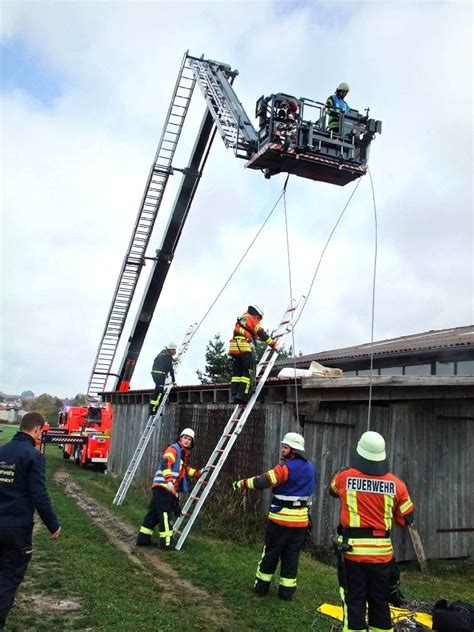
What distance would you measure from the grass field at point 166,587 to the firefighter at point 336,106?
278 inches

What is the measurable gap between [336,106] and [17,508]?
7920 millimetres

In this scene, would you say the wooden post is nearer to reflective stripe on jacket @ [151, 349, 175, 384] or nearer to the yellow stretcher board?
the yellow stretcher board

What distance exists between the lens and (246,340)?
9.28 metres

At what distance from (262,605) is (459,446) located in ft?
17.1

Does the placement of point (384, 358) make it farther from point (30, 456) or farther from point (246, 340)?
point (30, 456)

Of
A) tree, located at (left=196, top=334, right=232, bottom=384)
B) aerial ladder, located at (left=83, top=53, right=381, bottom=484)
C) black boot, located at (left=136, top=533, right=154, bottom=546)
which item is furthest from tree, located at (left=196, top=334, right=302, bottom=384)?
black boot, located at (left=136, top=533, right=154, bottom=546)

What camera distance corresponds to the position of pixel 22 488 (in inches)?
191

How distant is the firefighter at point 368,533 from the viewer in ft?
15.6

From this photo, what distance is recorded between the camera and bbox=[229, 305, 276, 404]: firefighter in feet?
30.3

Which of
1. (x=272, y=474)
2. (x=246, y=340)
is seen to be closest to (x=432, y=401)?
(x=246, y=340)

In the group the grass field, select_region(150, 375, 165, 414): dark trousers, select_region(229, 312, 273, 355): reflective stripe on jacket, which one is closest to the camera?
the grass field

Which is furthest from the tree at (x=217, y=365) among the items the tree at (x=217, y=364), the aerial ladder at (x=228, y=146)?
the aerial ladder at (x=228, y=146)

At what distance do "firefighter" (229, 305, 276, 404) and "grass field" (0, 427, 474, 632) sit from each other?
247cm

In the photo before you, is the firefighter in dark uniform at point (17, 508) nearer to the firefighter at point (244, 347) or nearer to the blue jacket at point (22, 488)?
the blue jacket at point (22, 488)
